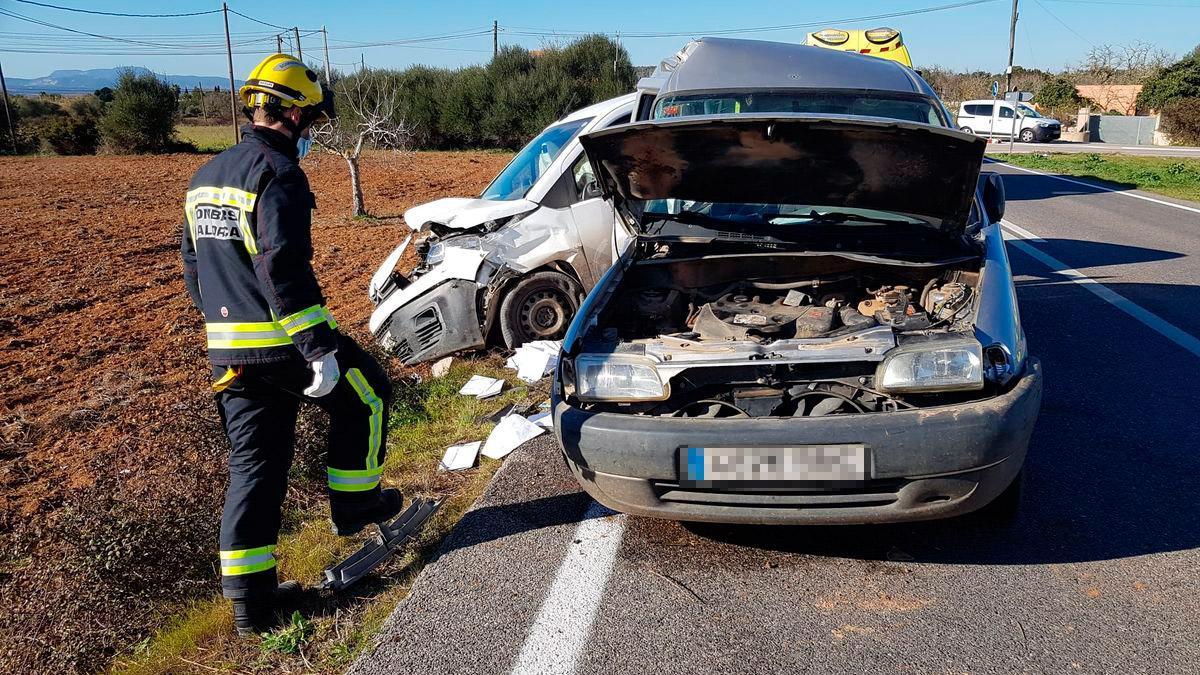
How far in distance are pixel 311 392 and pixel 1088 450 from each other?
3516 mm

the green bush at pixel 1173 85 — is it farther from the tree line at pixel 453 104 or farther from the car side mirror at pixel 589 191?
the car side mirror at pixel 589 191

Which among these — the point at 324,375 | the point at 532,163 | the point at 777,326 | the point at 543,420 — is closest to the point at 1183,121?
the point at 532,163

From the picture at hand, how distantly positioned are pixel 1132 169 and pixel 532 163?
19299 millimetres

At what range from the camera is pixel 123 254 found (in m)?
12.7

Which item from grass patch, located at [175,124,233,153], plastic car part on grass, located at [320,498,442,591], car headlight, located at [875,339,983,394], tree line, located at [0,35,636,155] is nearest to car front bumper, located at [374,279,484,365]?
plastic car part on grass, located at [320,498,442,591]

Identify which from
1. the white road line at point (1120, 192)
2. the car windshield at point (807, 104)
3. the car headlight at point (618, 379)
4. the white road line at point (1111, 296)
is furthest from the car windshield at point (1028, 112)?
the car headlight at point (618, 379)

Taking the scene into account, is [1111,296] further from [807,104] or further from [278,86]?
[278,86]

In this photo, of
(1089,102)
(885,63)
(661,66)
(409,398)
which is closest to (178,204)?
(661,66)

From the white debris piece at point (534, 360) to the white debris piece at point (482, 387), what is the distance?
190mm

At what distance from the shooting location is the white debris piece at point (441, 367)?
6125 mm

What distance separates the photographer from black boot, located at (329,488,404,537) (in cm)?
333

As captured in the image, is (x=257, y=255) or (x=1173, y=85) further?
(x=1173, y=85)

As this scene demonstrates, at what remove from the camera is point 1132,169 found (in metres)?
20.7

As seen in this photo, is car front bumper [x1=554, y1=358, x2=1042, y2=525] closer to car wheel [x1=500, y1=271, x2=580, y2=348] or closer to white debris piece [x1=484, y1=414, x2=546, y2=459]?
white debris piece [x1=484, y1=414, x2=546, y2=459]
